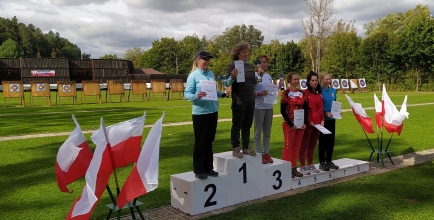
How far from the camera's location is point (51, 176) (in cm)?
618

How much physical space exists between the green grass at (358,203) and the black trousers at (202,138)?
Answer: 27.6 inches

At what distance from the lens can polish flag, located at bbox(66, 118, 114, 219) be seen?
2979 mm

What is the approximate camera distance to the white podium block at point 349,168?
20.2 ft

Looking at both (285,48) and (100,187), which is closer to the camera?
(100,187)

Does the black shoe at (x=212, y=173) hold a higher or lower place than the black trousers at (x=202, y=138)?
lower

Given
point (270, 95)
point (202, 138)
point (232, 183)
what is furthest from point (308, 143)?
point (202, 138)

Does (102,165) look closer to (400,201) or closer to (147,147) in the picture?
(147,147)

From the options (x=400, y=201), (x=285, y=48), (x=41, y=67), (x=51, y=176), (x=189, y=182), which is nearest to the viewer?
(x=189, y=182)

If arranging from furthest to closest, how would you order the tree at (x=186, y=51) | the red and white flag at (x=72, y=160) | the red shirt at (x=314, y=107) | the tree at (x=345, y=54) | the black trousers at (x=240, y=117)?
the tree at (x=186, y=51) → the tree at (x=345, y=54) → the red shirt at (x=314, y=107) → the black trousers at (x=240, y=117) → the red and white flag at (x=72, y=160)

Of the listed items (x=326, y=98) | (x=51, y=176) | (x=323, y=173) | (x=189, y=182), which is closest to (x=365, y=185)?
(x=323, y=173)

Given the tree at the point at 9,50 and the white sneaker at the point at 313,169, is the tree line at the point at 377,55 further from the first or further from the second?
the tree at the point at 9,50

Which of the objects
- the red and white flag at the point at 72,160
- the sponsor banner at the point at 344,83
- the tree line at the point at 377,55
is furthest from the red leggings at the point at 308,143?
the sponsor banner at the point at 344,83

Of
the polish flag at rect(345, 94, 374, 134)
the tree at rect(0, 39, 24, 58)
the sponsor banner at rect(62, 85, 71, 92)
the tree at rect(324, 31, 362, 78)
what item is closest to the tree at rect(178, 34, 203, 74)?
the tree at rect(324, 31, 362, 78)

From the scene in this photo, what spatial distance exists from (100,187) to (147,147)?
0.54 metres
